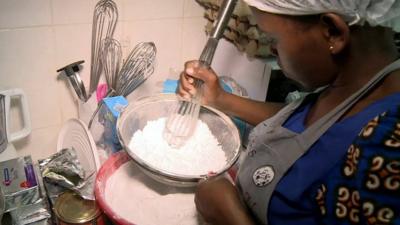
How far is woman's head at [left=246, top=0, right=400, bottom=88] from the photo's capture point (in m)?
0.41

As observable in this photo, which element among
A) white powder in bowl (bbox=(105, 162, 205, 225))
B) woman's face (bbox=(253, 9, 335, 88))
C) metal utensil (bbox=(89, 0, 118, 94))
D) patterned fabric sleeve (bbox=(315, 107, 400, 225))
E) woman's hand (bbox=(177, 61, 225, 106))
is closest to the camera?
patterned fabric sleeve (bbox=(315, 107, 400, 225))

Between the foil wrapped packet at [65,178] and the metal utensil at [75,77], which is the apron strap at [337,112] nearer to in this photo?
the foil wrapped packet at [65,178]

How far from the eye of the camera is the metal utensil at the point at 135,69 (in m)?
0.95

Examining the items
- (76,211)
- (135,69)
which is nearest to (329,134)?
(76,211)

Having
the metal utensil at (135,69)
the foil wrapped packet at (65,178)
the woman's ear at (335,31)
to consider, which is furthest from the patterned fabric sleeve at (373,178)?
the metal utensil at (135,69)

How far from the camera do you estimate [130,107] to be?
0.80m

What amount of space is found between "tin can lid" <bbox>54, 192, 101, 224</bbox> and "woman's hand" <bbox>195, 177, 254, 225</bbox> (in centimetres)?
26

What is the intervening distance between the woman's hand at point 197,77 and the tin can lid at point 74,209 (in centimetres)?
33

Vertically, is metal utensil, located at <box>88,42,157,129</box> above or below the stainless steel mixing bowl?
above

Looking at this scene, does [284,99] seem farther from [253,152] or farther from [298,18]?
[298,18]

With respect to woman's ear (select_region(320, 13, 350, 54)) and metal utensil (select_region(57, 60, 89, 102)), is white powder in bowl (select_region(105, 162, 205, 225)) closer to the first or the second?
metal utensil (select_region(57, 60, 89, 102))

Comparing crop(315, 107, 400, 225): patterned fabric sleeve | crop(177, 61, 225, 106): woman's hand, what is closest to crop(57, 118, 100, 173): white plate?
crop(177, 61, 225, 106): woman's hand

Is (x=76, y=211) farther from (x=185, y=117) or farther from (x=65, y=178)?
(x=185, y=117)

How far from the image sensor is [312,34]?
44 centimetres
